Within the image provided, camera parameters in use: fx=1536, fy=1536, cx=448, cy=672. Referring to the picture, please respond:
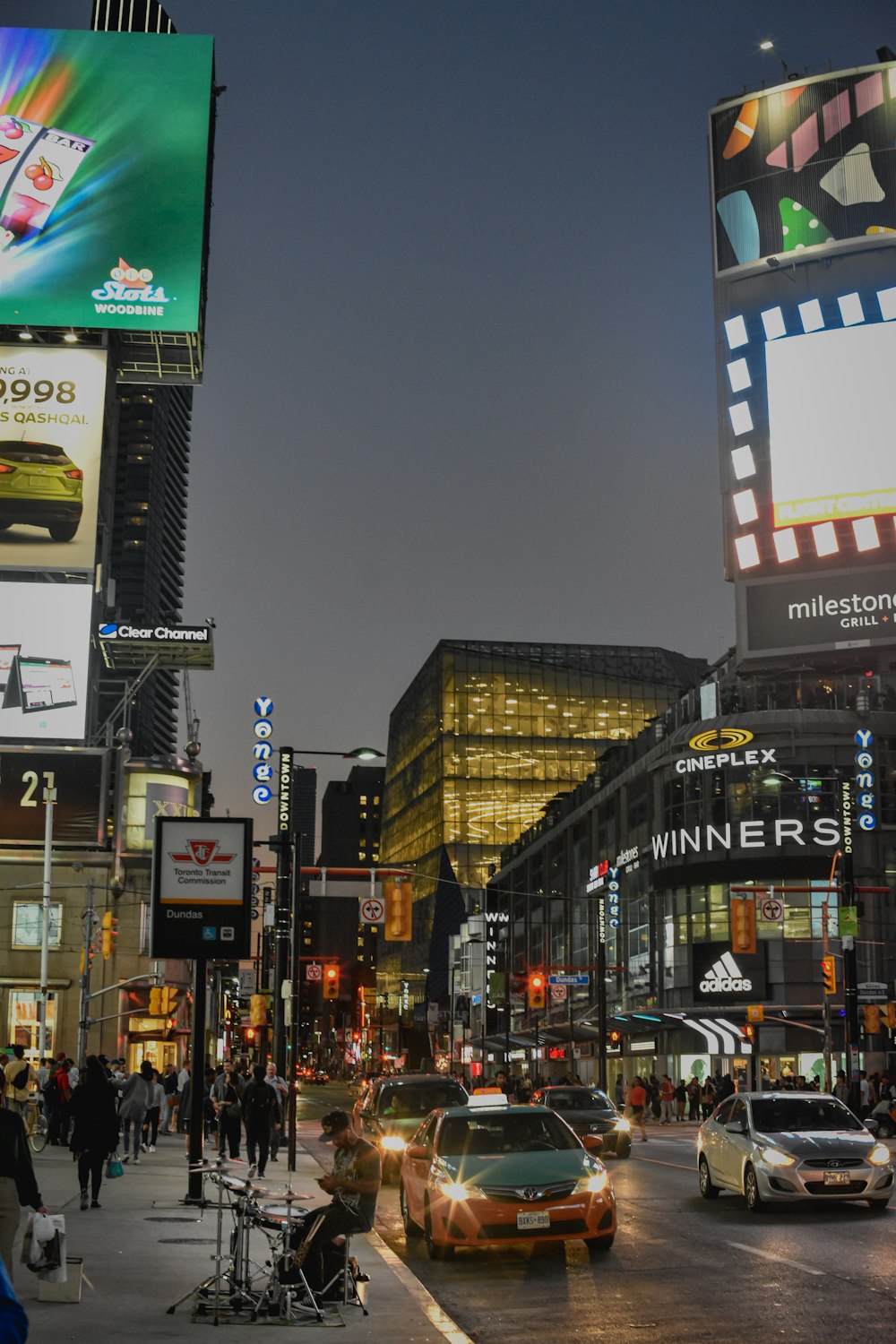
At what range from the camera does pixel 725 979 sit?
68.8m

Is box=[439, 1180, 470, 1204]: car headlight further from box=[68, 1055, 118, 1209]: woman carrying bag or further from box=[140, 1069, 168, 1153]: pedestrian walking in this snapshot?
box=[140, 1069, 168, 1153]: pedestrian walking

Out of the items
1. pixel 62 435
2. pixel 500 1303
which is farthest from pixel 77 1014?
pixel 500 1303

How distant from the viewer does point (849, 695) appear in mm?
71125

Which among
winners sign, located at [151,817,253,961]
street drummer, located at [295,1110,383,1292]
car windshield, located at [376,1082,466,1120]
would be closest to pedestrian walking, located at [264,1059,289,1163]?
car windshield, located at [376,1082,466,1120]

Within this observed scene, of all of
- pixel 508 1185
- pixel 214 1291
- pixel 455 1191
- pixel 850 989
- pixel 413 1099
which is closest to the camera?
pixel 214 1291

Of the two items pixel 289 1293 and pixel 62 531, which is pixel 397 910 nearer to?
pixel 289 1293

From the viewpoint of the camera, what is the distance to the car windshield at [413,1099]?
25844mm

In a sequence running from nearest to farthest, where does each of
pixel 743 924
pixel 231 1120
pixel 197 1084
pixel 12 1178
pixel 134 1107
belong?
pixel 12 1178 → pixel 197 1084 → pixel 231 1120 → pixel 134 1107 → pixel 743 924

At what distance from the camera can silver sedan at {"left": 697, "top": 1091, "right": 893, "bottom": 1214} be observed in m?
18.4

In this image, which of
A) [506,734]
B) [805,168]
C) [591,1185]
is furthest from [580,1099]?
[506,734]

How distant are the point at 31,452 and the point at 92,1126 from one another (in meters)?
48.3

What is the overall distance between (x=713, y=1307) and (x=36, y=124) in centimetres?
6190

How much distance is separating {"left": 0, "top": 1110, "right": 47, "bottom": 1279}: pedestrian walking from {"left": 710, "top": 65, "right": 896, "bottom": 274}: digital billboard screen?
44.2 metres

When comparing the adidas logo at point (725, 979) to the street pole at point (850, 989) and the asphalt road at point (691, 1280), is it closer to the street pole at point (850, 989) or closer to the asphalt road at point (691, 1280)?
the street pole at point (850, 989)
